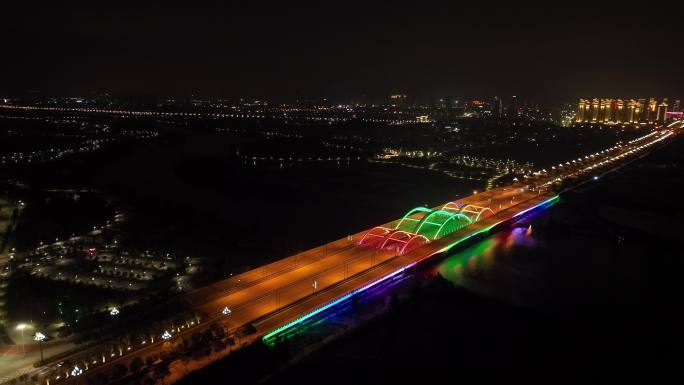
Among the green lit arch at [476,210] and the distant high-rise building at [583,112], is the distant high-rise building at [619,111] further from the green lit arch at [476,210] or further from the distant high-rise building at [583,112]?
the green lit arch at [476,210]

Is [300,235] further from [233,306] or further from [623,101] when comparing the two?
[623,101]

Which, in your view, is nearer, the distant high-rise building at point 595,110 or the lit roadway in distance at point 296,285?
the lit roadway in distance at point 296,285

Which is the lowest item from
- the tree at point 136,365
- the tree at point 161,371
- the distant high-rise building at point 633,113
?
the distant high-rise building at point 633,113

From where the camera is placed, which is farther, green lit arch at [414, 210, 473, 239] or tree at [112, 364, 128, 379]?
green lit arch at [414, 210, 473, 239]

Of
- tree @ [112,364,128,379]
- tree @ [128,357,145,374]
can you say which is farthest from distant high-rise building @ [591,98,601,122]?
tree @ [112,364,128,379]

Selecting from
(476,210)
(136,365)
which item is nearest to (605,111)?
(476,210)

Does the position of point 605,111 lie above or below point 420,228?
below

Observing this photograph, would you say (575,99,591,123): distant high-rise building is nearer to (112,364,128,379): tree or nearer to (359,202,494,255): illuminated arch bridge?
(359,202,494,255): illuminated arch bridge

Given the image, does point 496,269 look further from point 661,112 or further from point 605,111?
point 661,112

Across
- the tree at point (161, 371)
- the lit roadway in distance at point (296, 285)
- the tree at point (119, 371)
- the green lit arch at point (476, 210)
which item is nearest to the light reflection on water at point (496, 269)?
the lit roadway in distance at point (296, 285)
